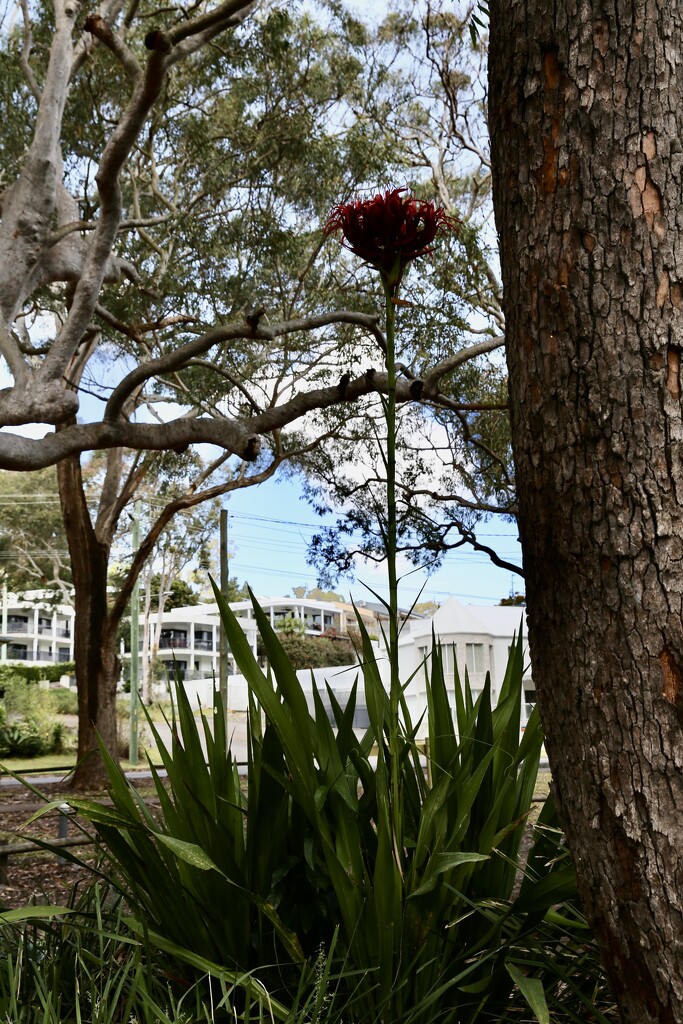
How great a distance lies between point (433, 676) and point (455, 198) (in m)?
11.4

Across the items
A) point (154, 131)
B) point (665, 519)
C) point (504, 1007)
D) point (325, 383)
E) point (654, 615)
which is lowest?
point (504, 1007)

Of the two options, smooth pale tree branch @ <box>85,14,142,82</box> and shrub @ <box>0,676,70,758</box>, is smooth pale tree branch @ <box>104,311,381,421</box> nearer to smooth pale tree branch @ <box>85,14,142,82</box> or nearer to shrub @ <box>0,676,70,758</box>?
smooth pale tree branch @ <box>85,14,142,82</box>

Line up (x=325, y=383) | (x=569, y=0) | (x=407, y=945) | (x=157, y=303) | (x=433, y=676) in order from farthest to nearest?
(x=325, y=383) → (x=157, y=303) → (x=433, y=676) → (x=407, y=945) → (x=569, y=0)

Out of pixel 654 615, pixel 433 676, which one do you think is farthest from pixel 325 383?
pixel 654 615

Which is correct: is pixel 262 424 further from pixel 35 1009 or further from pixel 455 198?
pixel 455 198

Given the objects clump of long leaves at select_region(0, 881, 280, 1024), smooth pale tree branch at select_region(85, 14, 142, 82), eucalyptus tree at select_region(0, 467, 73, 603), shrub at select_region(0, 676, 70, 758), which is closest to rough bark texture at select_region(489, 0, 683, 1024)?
clump of long leaves at select_region(0, 881, 280, 1024)

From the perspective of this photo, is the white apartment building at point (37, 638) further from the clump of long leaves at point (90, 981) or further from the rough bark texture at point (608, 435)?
the rough bark texture at point (608, 435)

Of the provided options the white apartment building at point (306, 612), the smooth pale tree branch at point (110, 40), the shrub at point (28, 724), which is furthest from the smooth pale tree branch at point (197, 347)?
the white apartment building at point (306, 612)

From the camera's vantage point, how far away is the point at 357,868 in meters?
1.61

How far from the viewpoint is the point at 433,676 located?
1.96 metres

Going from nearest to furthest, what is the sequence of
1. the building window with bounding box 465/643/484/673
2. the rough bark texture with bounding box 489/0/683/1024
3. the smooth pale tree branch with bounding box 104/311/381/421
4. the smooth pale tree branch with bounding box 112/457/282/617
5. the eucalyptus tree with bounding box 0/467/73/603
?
the rough bark texture with bounding box 489/0/683/1024 → the smooth pale tree branch with bounding box 104/311/381/421 → the smooth pale tree branch with bounding box 112/457/282/617 → the building window with bounding box 465/643/484/673 → the eucalyptus tree with bounding box 0/467/73/603

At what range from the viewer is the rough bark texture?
1190 mm

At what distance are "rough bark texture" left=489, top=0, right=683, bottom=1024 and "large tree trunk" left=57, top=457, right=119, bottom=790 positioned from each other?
9.78m

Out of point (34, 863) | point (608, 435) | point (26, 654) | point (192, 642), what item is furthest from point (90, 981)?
point (26, 654)
